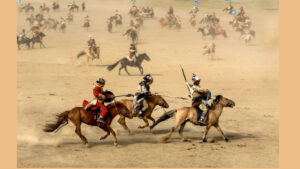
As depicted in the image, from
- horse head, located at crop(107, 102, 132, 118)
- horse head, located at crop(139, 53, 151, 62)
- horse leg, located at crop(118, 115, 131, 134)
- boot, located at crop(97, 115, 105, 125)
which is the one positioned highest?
horse head, located at crop(139, 53, 151, 62)

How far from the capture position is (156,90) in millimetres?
32719

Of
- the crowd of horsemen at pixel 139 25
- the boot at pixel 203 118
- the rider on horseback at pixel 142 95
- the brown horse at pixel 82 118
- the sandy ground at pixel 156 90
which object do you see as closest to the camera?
the sandy ground at pixel 156 90

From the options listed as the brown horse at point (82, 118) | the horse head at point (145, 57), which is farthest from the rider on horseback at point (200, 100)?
the horse head at point (145, 57)

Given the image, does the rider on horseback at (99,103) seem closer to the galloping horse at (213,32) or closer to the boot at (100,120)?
the boot at (100,120)

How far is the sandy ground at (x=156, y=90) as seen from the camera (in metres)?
20.2

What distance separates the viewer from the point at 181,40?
176 ft

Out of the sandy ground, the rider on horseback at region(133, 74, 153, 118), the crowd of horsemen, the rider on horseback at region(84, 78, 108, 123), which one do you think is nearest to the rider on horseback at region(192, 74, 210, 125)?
the crowd of horsemen

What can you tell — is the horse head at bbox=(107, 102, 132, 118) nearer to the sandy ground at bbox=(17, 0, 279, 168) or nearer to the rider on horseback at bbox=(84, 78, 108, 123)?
the rider on horseback at bbox=(84, 78, 108, 123)

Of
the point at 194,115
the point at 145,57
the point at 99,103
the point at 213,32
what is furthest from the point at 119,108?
the point at 213,32

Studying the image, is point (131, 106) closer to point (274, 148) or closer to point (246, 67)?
point (274, 148)

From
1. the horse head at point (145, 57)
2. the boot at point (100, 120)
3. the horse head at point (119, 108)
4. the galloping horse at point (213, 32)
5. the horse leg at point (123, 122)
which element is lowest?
the horse leg at point (123, 122)

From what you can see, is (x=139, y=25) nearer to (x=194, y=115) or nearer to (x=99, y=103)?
(x=194, y=115)

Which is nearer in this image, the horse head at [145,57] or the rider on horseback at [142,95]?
the rider on horseback at [142,95]

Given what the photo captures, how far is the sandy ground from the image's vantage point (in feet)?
66.3
